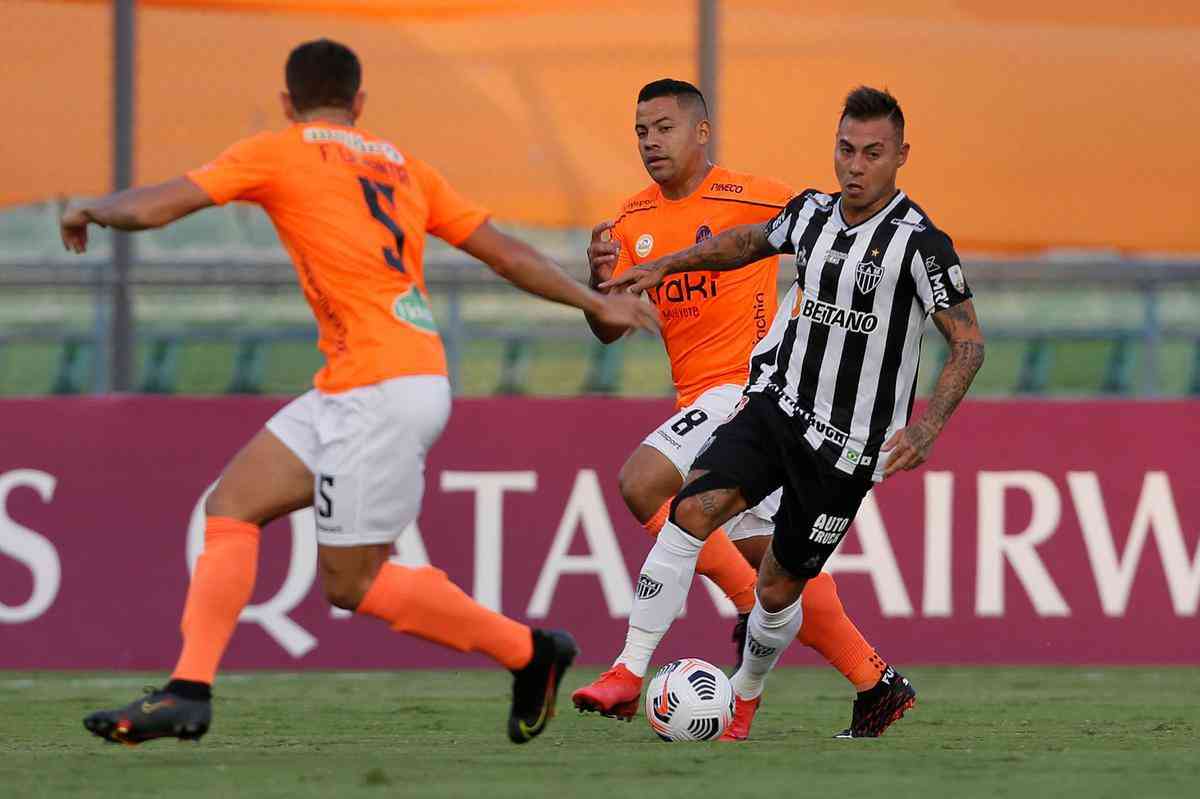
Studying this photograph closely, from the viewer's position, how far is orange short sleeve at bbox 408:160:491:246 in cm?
619

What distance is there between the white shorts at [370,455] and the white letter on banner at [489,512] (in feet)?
13.8

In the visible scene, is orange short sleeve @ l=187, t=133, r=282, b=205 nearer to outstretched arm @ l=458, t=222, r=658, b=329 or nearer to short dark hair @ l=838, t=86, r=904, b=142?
outstretched arm @ l=458, t=222, r=658, b=329

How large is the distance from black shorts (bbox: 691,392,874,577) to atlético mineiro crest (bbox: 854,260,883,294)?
51cm

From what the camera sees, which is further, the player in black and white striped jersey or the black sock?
the player in black and white striped jersey

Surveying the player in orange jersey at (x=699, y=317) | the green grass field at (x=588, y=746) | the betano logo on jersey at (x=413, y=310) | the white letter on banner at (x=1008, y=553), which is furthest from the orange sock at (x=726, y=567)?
the white letter on banner at (x=1008, y=553)

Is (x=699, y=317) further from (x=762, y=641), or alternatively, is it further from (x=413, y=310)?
(x=413, y=310)

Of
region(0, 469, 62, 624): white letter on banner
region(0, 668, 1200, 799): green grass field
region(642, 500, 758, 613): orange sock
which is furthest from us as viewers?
region(0, 469, 62, 624): white letter on banner

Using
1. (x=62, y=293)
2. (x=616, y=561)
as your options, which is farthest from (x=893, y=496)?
(x=62, y=293)

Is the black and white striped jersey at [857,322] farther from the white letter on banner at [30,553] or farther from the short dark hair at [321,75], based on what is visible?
the white letter on banner at [30,553]

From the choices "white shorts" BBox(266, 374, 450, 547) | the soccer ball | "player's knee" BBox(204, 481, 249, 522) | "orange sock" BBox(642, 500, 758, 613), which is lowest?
the soccer ball

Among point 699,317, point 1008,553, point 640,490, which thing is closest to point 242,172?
point 640,490

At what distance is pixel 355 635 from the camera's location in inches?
400

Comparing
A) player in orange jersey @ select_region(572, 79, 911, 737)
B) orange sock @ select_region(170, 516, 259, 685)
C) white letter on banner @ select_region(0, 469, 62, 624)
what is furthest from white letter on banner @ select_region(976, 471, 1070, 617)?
orange sock @ select_region(170, 516, 259, 685)

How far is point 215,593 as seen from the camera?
5.96 m
